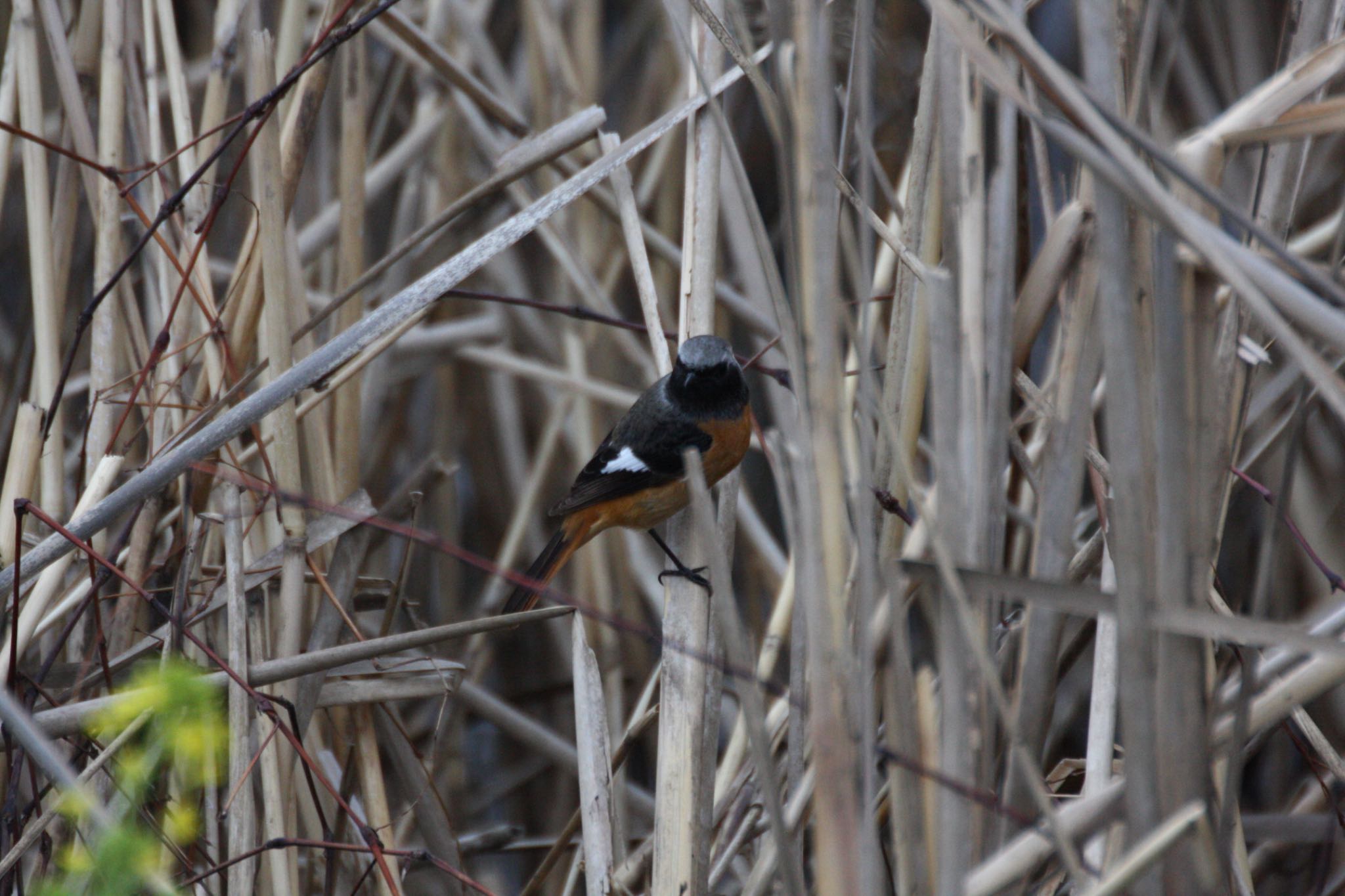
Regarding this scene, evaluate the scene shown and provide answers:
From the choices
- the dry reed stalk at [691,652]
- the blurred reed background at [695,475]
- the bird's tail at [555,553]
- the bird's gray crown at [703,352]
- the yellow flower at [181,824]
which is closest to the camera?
the blurred reed background at [695,475]

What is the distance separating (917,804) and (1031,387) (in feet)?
3.47

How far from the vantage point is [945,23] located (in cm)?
144

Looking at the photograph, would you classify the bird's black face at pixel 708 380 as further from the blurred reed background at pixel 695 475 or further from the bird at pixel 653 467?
the blurred reed background at pixel 695 475

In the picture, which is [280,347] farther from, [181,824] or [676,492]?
[676,492]

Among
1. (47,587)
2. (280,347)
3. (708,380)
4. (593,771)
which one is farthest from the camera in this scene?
(708,380)

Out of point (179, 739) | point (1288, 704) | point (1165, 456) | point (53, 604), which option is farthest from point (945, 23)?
point (53, 604)

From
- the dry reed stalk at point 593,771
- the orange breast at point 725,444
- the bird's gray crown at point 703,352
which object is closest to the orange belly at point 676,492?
the orange breast at point 725,444

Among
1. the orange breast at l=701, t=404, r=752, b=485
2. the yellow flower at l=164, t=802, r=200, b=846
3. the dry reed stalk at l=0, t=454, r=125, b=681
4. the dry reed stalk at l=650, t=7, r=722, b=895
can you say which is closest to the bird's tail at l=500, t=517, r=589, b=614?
the dry reed stalk at l=650, t=7, r=722, b=895

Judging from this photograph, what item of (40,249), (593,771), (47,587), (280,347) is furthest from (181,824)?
(40,249)

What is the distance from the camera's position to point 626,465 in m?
3.38

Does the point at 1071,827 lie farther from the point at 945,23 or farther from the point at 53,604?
the point at 53,604

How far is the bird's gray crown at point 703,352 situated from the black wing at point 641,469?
46 centimetres

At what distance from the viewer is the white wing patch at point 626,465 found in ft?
11.0

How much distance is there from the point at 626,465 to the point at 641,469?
0.18 feet
